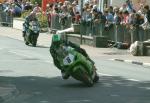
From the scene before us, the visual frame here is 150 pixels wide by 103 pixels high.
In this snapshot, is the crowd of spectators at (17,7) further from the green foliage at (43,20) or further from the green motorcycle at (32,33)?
the green motorcycle at (32,33)

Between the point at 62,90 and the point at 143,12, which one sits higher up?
the point at 143,12

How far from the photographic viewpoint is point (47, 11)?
4244 centimetres

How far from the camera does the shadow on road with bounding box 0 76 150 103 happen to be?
48.8 feet

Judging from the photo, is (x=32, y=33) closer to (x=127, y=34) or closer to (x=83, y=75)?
(x=127, y=34)

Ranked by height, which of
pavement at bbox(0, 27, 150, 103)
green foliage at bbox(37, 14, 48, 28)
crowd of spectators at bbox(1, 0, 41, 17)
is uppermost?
crowd of spectators at bbox(1, 0, 41, 17)

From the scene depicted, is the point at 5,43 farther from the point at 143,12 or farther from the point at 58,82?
the point at 58,82

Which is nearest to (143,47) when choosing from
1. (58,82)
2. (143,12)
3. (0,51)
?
(143,12)

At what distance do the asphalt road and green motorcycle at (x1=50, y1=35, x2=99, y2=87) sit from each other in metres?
0.31

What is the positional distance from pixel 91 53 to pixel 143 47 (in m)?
2.79

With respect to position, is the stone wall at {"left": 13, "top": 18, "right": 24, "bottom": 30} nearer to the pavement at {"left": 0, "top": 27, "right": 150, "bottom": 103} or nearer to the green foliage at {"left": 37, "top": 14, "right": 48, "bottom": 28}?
the green foliage at {"left": 37, "top": 14, "right": 48, "bottom": 28}

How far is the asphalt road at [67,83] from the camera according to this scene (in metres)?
15.1

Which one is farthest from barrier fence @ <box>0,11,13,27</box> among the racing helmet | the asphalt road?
the racing helmet

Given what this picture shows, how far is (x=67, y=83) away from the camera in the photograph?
18234 mm

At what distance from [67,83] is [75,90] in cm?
158
